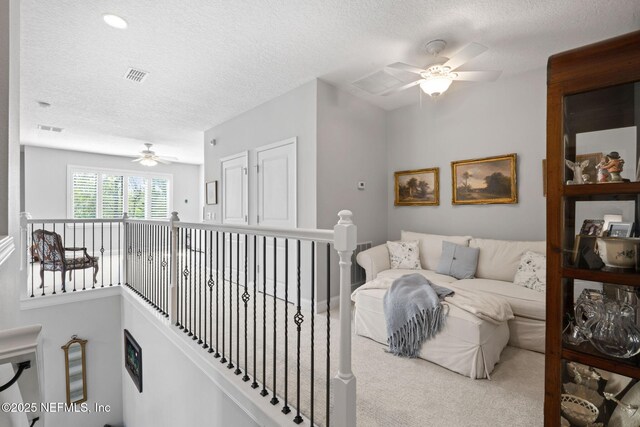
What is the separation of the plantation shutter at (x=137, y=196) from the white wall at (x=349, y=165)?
274 inches

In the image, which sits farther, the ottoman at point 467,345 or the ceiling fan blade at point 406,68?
the ceiling fan blade at point 406,68

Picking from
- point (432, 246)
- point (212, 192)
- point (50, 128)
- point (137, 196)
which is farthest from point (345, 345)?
point (137, 196)

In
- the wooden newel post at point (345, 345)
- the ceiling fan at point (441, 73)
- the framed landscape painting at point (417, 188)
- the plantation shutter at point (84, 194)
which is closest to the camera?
the wooden newel post at point (345, 345)

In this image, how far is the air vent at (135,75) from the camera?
329 centimetres

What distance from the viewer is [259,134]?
4391mm

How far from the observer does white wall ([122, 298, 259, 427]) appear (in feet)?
7.07

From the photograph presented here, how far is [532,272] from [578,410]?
80.8 inches

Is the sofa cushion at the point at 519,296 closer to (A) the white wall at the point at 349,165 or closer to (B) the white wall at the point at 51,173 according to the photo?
(A) the white wall at the point at 349,165

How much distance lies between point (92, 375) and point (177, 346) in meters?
3.03

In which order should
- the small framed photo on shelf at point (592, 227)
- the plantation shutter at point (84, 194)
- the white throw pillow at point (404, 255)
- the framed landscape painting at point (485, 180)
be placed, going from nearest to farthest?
the small framed photo on shelf at point (592, 227)
the framed landscape painting at point (485, 180)
the white throw pillow at point (404, 255)
the plantation shutter at point (84, 194)

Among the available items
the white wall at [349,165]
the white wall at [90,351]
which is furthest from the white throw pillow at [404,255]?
the white wall at [90,351]

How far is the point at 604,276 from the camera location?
1.07 meters

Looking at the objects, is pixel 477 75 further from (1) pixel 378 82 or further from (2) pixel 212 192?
(2) pixel 212 192

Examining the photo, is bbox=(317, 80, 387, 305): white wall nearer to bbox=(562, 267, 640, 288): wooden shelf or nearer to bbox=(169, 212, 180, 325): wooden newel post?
bbox=(169, 212, 180, 325): wooden newel post
